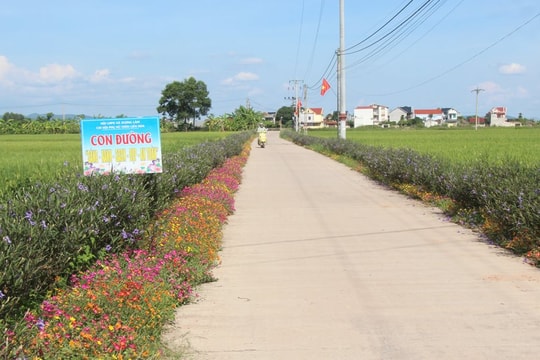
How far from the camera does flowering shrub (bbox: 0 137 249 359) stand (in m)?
3.35

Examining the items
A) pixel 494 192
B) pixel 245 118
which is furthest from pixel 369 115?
pixel 494 192

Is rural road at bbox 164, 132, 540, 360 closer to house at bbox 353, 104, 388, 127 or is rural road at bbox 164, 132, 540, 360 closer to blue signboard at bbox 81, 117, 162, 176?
blue signboard at bbox 81, 117, 162, 176

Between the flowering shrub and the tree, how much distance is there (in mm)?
105084

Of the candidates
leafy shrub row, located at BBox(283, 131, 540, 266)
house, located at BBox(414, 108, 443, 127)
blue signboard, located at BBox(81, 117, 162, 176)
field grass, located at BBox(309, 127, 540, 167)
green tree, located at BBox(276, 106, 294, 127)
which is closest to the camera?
blue signboard, located at BBox(81, 117, 162, 176)

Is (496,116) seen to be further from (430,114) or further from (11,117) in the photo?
(11,117)

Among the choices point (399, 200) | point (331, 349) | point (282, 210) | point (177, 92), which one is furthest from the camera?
point (177, 92)

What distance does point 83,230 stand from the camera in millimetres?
4598

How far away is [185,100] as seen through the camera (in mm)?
112250

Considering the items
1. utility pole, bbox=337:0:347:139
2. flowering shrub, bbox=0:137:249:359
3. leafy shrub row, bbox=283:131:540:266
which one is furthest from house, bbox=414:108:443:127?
flowering shrub, bbox=0:137:249:359

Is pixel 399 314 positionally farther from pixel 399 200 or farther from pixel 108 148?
pixel 399 200

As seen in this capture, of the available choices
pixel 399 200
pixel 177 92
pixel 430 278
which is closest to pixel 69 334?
pixel 430 278

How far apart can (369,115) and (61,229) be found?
18145cm

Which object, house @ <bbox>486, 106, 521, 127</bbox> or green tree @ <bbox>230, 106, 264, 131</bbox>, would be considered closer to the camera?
green tree @ <bbox>230, 106, 264, 131</bbox>

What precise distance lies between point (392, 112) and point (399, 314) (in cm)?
19712
